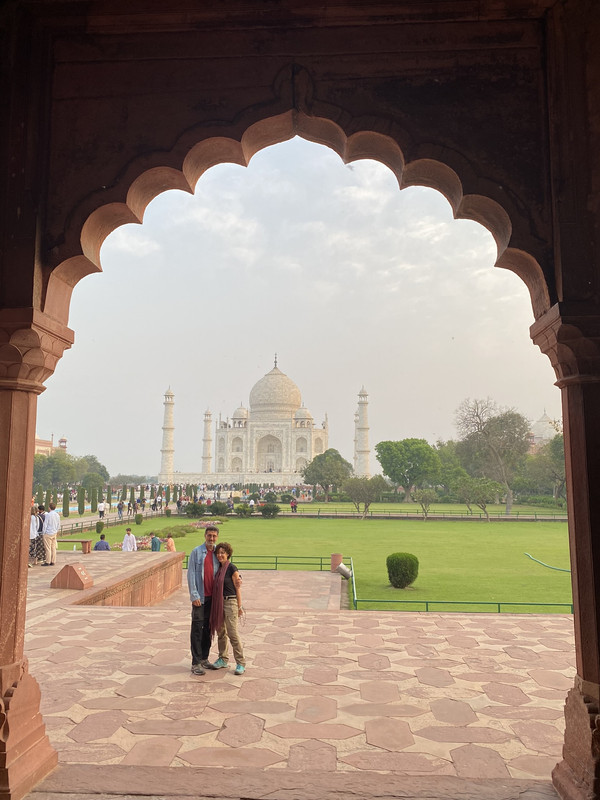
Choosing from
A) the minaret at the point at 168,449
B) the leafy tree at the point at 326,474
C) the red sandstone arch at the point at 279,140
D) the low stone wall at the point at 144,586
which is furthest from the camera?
the minaret at the point at 168,449

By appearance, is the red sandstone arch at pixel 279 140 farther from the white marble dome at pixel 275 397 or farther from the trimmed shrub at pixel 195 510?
the white marble dome at pixel 275 397

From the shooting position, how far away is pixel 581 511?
2.99 meters

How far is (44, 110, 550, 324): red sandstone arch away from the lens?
3365 mm

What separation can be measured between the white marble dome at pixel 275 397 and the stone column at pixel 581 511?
214 ft

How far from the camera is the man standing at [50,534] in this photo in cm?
1037

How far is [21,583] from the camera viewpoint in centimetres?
318

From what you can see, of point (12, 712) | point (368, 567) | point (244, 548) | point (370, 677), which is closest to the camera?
point (12, 712)

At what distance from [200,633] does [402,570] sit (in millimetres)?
7113

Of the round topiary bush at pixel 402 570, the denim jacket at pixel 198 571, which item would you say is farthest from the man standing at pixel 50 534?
the denim jacket at pixel 198 571

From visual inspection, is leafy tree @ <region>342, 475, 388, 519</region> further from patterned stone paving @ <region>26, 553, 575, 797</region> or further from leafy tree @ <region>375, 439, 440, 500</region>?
patterned stone paving @ <region>26, 553, 575, 797</region>

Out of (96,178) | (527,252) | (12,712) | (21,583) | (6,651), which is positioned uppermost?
(96,178)

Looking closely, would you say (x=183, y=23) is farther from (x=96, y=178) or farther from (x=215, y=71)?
(x=96, y=178)

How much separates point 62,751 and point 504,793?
7.88 feet

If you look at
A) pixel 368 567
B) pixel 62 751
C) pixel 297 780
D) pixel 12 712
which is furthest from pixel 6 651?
pixel 368 567
